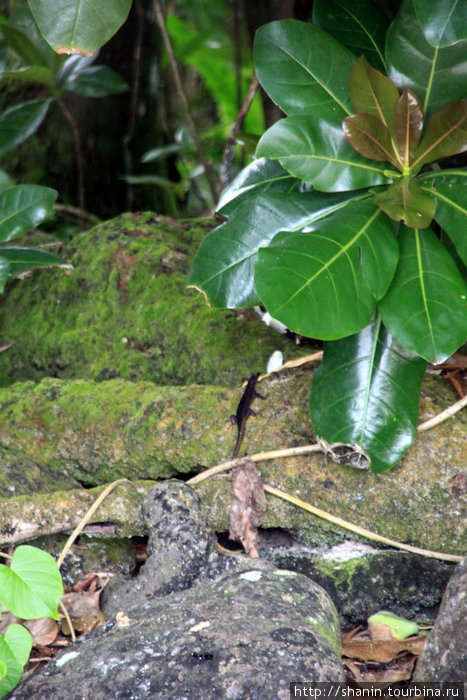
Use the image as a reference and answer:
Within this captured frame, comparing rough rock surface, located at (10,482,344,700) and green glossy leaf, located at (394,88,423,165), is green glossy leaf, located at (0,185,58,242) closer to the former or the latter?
green glossy leaf, located at (394,88,423,165)

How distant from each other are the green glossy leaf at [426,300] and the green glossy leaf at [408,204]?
0.08 metres

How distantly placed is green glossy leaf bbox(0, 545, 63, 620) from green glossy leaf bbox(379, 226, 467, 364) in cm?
94

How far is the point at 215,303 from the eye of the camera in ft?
5.82

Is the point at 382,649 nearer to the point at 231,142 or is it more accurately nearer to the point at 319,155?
the point at 319,155

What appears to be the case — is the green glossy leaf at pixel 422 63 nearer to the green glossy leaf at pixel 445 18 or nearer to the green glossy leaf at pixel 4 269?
the green glossy leaf at pixel 445 18

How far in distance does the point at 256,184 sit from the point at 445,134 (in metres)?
0.55

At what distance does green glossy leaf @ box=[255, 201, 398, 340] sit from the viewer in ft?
4.95

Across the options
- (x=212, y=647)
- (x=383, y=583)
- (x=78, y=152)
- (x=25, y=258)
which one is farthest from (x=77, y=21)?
(x=78, y=152)

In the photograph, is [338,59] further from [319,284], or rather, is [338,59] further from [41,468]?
[41,468]

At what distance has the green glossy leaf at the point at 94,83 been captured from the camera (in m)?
3.16

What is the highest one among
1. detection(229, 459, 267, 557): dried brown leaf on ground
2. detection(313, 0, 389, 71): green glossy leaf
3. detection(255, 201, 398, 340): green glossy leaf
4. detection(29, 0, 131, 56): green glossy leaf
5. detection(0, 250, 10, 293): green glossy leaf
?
detection(29, 0, 131, 56): green glossy leaf

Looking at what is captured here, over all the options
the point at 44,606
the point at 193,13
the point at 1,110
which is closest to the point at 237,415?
the point at 44,606

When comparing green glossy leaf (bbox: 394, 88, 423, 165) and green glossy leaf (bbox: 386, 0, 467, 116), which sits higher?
green glossy leaf (bbox: 386, 0, 467, 116)

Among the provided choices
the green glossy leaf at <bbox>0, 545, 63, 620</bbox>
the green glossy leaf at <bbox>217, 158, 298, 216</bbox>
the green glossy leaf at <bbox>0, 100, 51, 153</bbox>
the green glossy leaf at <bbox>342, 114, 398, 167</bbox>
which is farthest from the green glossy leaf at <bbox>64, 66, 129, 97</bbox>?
the green glossy leaf at <bbox>0, 545, 63, 620</bbox>
